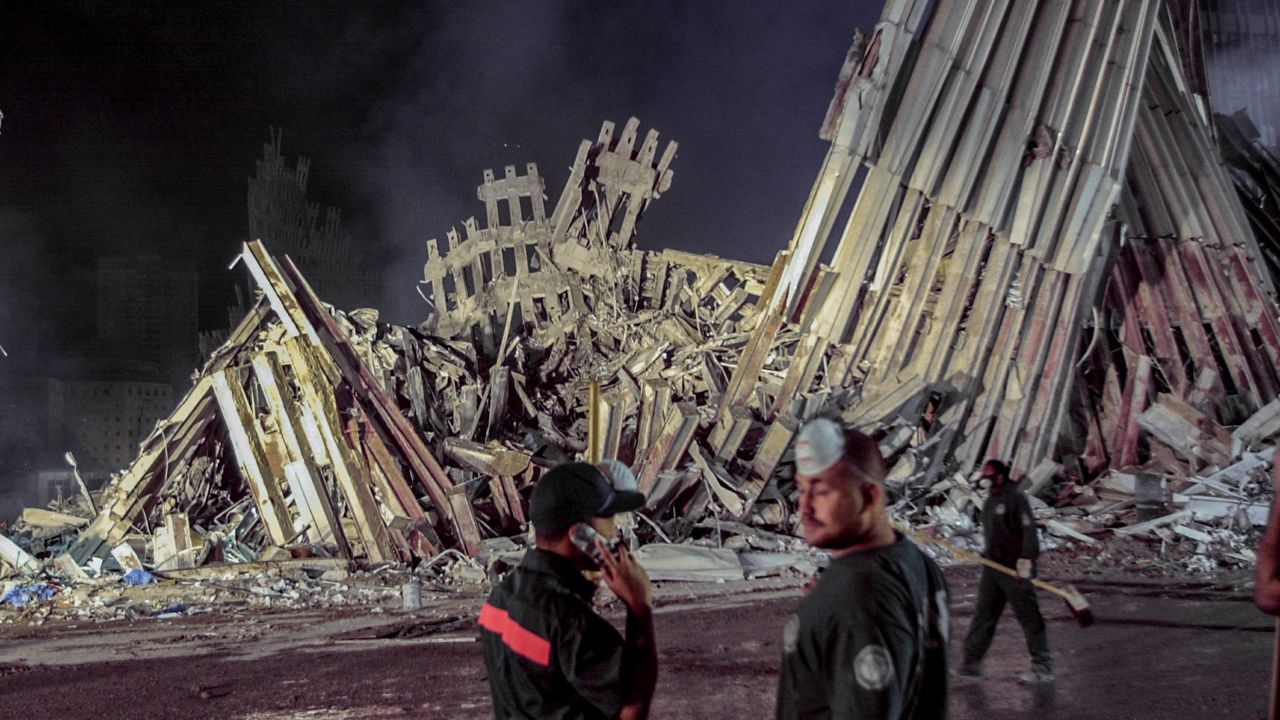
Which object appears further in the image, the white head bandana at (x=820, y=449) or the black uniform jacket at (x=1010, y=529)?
the black uniform jacket at (x=1010, y=529)

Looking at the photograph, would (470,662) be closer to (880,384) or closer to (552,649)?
(552,649)

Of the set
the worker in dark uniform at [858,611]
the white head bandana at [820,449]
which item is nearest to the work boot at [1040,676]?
the worker in dark uniform at [858,611]

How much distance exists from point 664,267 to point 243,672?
14.4 m

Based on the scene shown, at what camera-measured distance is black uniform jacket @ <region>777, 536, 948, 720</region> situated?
1.75 m

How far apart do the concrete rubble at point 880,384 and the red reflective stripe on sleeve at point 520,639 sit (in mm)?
6992

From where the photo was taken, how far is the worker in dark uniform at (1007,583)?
17.7 ft

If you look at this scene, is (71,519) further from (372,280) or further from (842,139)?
(372,280)

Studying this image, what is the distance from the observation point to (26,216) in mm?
23516

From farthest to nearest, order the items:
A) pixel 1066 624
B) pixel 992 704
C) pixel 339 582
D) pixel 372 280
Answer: pixel 372 280 < pixel 339 582 < pixel 1066 624 < pixel 992 704

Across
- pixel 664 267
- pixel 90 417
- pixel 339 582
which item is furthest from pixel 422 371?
pixel 90 417

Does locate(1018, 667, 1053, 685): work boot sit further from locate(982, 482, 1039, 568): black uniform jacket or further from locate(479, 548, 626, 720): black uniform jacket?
locate(479, 548, 626, 720): black uniform jacket

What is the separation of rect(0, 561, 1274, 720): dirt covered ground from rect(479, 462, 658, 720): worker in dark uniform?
2.94 meters

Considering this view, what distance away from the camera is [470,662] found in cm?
612

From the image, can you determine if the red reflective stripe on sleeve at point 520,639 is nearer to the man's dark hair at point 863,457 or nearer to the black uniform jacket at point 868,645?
the black uniform jacket at point 868,645
